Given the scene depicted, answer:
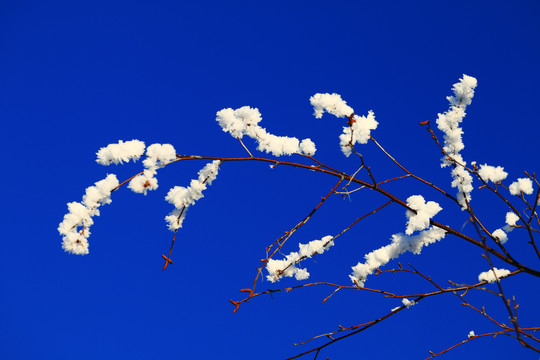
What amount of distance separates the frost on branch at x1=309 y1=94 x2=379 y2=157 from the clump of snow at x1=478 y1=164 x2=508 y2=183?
26.9 inches

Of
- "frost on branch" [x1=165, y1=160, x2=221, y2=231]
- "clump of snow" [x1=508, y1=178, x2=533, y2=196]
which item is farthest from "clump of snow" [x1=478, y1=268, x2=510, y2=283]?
"frost on branch" [x1=165, y1=160, x2=221, y2=231]

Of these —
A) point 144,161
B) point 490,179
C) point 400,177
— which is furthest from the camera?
point 490,179

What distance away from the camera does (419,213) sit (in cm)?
190

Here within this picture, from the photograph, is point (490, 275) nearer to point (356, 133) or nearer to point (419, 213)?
point (419, 213)

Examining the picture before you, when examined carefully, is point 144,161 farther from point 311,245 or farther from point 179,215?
point 311,245

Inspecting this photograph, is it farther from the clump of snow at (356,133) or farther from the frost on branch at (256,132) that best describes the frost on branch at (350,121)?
the frost on branch at (256,132)

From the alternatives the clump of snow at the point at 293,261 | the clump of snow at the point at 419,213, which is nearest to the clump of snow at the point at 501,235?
the clump of snow at the point at 419,213

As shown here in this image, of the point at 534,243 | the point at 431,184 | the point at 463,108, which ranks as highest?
the point at 463,108

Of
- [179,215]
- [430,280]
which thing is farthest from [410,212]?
[179,215]

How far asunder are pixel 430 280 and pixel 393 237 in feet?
1.18

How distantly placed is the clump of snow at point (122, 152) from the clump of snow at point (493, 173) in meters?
1.71

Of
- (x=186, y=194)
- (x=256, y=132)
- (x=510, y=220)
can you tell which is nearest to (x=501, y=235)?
(x=510, y=220)

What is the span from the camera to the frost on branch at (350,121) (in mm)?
1831

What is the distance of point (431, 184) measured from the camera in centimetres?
200
